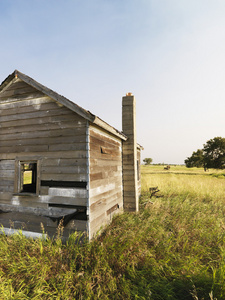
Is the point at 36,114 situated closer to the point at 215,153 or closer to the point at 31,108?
the point at 31,108

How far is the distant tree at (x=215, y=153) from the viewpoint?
130 ft

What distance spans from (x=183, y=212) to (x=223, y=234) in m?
2.12

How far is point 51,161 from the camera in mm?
4812

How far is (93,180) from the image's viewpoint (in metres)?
4.61

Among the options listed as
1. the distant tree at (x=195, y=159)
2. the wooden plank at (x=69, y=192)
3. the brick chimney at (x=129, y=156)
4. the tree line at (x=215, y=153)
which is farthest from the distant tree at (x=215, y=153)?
the wooden plank at (x=69, y=192)

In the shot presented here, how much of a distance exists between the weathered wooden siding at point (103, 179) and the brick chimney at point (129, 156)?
0.39 meters

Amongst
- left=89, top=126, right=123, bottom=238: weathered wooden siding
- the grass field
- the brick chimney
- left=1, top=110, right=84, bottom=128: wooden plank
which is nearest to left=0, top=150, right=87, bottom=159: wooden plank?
left=89, top=126, right=123, bottom=238: weathered wooden siding

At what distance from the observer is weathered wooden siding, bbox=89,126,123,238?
4.59m

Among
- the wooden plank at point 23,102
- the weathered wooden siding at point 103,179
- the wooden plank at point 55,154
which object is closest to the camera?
the wooden plank at point 55,154

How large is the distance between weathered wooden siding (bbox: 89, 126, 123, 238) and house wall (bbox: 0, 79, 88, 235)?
30 cm

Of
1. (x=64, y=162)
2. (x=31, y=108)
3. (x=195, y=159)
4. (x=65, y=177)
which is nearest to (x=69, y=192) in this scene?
(x=65, y=177)

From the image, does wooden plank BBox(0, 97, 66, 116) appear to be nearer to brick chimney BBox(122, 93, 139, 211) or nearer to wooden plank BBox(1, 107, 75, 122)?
wooden plank BBox(1, 107, 75, 122)

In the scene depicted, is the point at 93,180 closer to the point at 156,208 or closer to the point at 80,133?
the point at 80,133

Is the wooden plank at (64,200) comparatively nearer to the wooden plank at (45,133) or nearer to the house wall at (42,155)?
the house wall at (42,155)
